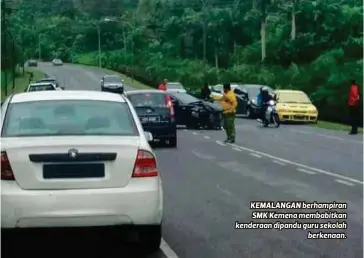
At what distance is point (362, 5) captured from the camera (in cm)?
6950

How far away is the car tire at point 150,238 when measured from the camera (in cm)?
851

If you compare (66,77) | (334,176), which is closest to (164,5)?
(66,77)

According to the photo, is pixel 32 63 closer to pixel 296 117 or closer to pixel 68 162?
pixel 296 117

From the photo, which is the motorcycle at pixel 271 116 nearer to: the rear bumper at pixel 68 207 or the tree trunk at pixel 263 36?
the rear bumper at pixel 68 207

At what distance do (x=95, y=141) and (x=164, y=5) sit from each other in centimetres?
8074

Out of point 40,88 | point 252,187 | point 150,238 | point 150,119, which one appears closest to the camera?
point 150,238

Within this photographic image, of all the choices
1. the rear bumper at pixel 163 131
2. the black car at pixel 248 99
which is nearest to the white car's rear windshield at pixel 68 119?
the rear bumper at pixel 163 131

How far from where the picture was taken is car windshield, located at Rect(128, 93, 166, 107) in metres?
24.7

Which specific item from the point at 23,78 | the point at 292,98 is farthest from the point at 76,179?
the point at 23,78

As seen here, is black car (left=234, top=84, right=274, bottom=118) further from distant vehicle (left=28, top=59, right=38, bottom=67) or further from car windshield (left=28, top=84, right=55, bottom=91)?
distant vehicle (left=28, top=59, right=38, bottom=67)

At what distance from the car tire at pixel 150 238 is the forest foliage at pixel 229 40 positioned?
41841 millimetres

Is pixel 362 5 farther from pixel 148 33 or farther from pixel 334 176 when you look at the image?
pixel 334 176

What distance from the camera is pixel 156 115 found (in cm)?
2438

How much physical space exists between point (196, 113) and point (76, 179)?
26.0 meters
